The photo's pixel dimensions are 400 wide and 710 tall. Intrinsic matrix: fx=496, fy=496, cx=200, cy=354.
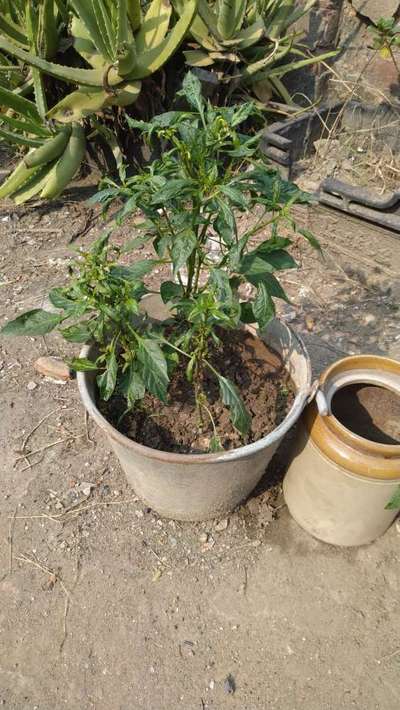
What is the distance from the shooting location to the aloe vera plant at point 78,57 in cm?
232

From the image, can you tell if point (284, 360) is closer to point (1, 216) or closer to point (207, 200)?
point (207, 200)

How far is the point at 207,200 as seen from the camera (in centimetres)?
107

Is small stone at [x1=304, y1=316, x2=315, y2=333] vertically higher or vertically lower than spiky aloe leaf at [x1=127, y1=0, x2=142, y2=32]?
lower

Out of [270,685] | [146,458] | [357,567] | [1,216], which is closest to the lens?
[146,458]

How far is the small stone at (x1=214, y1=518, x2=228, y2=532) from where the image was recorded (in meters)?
1.72

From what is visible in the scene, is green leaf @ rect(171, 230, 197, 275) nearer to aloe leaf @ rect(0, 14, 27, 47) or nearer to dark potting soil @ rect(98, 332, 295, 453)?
dark potting soil @ rect(98, 332, 295, 453)

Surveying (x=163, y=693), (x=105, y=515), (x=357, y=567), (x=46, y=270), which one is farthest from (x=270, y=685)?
(x=46, y=270)

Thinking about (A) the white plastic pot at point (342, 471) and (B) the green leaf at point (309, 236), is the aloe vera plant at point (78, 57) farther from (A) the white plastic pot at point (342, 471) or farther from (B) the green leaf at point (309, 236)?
(A) the white plastic pot at point (342, 471)

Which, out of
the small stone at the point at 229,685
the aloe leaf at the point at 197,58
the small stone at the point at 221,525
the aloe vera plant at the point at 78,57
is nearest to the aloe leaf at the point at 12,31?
the aloe vera plant at the point at 78,57

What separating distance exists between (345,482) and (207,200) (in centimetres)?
88

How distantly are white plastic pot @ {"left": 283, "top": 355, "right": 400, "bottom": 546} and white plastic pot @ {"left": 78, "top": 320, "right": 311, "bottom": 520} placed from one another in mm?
115

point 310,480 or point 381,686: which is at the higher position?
point 310,480

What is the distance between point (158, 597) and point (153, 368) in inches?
32.7

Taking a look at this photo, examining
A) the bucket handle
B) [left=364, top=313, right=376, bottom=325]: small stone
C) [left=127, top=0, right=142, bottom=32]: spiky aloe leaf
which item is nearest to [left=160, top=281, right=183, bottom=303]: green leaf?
the bucket handle
